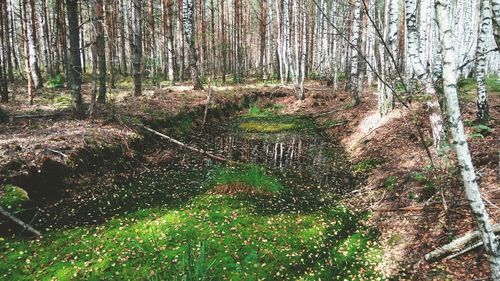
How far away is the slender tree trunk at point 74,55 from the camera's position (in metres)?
11.7

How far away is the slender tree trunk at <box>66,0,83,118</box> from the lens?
38.2 ft

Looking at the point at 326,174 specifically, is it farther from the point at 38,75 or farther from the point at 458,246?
the point at 38,75

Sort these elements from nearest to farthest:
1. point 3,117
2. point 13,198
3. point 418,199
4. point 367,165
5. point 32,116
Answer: point 13,198 < point 418,199 < point 367,165 < point 3,117 < point 32,116

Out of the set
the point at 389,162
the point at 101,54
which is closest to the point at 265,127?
the point at 101,54

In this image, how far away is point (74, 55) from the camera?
12.0 meters

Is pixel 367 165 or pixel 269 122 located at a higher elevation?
pixel 269 122

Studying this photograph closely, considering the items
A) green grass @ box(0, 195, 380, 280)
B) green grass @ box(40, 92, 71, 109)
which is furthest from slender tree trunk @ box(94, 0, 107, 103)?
green grass @ box(0, 195, 380, 280)

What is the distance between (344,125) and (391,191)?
897 cm

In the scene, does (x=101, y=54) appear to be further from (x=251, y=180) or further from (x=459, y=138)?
(x=459, y=138)

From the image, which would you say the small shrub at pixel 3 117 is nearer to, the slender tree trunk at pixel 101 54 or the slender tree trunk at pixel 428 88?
the slender tree trunk at pixel 101 54

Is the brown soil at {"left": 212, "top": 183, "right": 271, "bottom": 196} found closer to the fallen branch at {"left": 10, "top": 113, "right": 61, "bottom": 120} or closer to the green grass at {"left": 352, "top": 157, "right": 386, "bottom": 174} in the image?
the green grass at {"left": 352, "top": 157, "right": 386, "bottom": 174}

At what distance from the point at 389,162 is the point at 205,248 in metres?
7.13

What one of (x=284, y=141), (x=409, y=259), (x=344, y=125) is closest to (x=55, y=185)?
(x=409, y=259)

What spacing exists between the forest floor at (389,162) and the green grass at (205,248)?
2.70 feet
